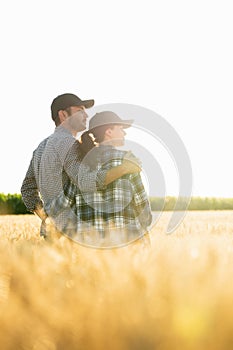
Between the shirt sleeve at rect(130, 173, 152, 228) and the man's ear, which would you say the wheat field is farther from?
the man's ear

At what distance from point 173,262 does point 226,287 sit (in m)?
0.28

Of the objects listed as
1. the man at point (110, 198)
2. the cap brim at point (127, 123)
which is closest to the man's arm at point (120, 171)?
the man at point (110, 198)

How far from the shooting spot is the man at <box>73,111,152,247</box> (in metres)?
4.09

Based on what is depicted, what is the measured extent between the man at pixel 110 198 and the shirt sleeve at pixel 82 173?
0.05 metres

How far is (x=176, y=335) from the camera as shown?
70cm

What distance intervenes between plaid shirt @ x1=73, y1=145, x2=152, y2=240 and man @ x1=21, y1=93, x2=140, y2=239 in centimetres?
15

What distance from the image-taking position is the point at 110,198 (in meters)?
4.09

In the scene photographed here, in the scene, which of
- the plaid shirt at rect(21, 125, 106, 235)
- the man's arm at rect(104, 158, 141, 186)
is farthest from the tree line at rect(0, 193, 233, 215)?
the man's arm at rect(104, 158, 141, 186)

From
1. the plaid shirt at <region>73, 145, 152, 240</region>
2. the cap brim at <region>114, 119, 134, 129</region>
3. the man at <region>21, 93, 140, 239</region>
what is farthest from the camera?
the cap brim at <region>114, 119, 134, 129</region>

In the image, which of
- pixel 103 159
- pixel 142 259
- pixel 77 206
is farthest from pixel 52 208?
pixel 142 259

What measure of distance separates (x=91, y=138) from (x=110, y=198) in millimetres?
606

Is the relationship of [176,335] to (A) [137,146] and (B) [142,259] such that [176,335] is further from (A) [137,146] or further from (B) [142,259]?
(A) [137,146]

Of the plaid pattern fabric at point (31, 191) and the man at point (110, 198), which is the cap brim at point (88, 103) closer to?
the man at point (110, 198)

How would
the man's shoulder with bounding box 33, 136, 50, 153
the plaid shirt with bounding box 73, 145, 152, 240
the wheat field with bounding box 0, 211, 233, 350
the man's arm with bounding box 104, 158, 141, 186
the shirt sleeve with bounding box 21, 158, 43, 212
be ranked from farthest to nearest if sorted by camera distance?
the shirt sleeve with bounding box 21, 158, 43, 212 → the man's shoulder with bounding box 33, 136, 50, 153 → the plaid shirt with bounding box 73, 145, 152, 240 → the man's arm with bounding box 104, 158, 141, 186 → the wheat field with bounding box 0, 211, 233, 350
